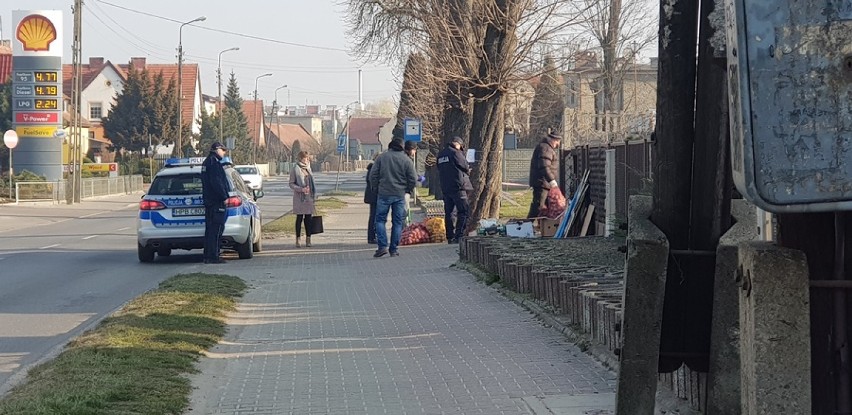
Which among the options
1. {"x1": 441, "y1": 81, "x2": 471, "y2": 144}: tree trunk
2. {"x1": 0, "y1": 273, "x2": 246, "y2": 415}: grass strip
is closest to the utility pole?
{"x1": 441, "y1": 81, "x2": 471, "y2": 144}: tree trunk

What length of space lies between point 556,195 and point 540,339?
10.5m

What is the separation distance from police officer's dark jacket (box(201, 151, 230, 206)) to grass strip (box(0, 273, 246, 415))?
5.51 meters

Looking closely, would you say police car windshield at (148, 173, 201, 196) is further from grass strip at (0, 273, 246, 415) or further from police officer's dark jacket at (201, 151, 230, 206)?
grass strip at (0, 273, 246, 415)

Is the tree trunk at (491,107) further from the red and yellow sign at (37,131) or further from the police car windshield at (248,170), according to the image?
the police car windshield at (248,170)

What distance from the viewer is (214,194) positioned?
17328 mm

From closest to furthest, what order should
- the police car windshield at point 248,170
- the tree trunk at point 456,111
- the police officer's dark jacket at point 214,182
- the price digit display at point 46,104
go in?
the police officer's dark jacket at point 214,182 < the tree trunk at point 456,111 < the price digit display at point 46,104 < the police car windshield at point 248,170

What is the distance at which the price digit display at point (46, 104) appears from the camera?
49.5 meters

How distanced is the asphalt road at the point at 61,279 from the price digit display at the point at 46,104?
58.5 ft

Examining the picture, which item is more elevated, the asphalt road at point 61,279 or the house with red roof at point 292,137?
the house with red roof at point 292,137

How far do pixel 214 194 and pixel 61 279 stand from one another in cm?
265

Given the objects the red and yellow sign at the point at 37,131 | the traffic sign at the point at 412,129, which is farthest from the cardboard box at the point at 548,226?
the red and yellow sign at the point at 37,131

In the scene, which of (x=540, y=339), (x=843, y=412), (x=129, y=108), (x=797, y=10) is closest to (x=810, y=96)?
(x=797, y=10)

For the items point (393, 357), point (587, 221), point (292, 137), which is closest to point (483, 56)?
point (587, 221)

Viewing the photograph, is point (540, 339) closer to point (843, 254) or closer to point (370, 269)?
point (843, 254)
